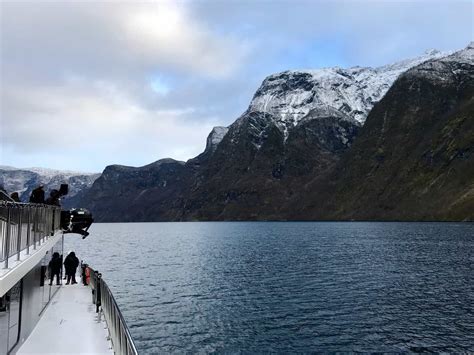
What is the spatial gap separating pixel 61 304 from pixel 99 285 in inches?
161

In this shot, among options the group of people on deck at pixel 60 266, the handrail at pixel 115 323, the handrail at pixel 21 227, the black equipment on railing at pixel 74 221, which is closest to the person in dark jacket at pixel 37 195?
the handrail at pixel 21 227

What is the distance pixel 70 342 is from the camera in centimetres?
1753

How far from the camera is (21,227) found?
586 inches

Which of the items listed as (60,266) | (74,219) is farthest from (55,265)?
(74,219)

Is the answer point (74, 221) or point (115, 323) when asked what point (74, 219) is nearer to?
point (74, 221)

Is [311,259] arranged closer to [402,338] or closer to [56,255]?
[402,338]

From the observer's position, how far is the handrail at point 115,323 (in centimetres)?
1173

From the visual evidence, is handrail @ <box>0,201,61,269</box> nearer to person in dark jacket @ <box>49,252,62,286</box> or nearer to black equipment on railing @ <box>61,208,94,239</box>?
person in dark jacket @ <box>49,252,62,286</box>

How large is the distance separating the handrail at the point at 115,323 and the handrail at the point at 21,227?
3597mm

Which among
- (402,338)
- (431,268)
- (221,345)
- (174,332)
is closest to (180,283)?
(174,332)

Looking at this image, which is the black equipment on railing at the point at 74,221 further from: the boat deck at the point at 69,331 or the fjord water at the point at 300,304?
the fjord water at the point at 300,304

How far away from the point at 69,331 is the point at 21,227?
645cm

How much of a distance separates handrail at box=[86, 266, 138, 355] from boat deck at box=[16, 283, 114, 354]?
473 millimetres

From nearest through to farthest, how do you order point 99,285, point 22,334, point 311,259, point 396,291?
1. point 22,334
2. point 99,285
3. point 396,291
4. point 311,259
